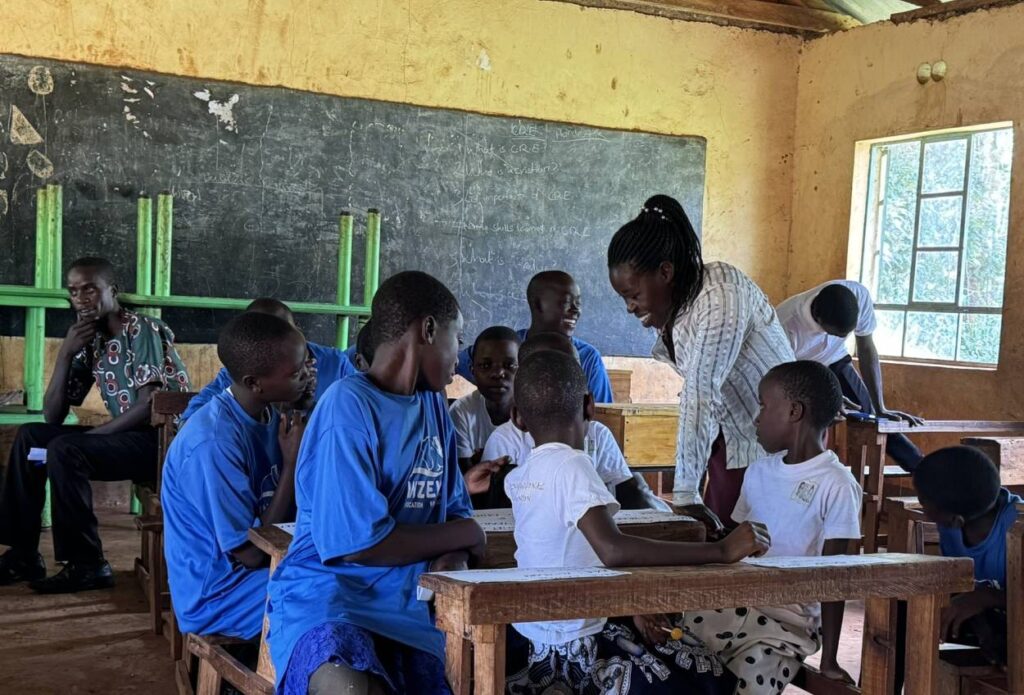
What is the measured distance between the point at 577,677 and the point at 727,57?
21.0 feet

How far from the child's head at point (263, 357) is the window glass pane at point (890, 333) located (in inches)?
212

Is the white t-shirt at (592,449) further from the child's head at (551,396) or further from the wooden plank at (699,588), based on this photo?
the wooden plank at (699,588)

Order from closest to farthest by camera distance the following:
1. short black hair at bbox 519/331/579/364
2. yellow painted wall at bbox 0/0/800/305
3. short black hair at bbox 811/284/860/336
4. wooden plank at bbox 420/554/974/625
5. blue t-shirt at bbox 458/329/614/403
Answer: wooden plank at bbox 420/554/974/625, short black hair at bbox 519/331/579/364, blue t-shirt at bbox 458/329/614/403, short black hair at bbox 811/284/860/336, yellow painted wall at bbox 0/0/800/305

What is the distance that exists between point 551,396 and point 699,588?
1.83 ft

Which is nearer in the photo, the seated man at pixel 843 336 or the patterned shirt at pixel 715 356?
the patterned shirt at pixel 715 356

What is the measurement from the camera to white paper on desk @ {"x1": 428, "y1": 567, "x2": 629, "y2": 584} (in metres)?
1.44

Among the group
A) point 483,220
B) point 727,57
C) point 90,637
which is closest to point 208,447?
point 90,637

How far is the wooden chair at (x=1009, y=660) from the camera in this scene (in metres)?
2.30

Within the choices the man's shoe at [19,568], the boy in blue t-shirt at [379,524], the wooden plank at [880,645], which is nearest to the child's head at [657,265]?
the boy in blue t-shirt at [379,524]

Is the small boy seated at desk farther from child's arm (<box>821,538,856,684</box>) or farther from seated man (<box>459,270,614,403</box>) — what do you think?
seated man (<box>459,270,614,403</box>)

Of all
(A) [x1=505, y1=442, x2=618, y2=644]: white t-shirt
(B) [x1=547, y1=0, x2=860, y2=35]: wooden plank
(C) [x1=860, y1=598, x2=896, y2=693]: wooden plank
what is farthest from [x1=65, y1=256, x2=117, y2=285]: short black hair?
(B) [x1=547, y1=0, x2=860, y2=35]: wooden plank

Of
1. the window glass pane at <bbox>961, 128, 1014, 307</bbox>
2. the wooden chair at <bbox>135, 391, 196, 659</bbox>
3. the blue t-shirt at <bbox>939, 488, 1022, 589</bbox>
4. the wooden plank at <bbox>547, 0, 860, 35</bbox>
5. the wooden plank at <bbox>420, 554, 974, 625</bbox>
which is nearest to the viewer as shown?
the wooden plank at <bbox>420, 554, 974, 625</bbox>

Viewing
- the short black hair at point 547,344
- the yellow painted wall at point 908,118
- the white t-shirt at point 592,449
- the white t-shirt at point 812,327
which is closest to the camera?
the white t-shirt at point 592,449

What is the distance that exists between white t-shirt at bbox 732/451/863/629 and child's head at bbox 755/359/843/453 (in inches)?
2.9
